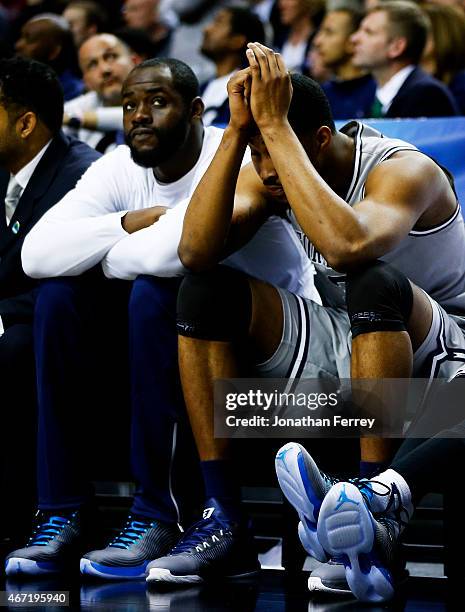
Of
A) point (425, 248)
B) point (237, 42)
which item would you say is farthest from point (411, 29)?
point (425, 248)

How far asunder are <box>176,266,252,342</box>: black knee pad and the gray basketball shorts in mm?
128

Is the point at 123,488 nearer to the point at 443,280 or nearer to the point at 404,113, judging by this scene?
the point at 443,280

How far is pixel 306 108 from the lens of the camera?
7.83ft

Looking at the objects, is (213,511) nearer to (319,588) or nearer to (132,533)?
(132,533)

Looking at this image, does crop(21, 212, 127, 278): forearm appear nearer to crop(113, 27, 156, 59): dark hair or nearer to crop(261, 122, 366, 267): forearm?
crop(261, 122, 366, 267): forearm

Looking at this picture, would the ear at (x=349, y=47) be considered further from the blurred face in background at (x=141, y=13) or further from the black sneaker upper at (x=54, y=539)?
the black sneaker upper at (x=54, y=539)

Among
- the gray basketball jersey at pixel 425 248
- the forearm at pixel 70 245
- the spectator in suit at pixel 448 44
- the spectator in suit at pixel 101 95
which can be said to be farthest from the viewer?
the spectator in suit at pixel 448 44

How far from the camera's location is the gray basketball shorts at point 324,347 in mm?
2332

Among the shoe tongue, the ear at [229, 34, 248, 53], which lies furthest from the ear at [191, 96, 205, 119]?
the ear at [229, 34, 248, 53]

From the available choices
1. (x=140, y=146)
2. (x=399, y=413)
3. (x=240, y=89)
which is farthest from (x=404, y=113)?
(x=399, y=413)

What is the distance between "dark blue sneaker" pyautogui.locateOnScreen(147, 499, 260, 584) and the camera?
224 centimetres

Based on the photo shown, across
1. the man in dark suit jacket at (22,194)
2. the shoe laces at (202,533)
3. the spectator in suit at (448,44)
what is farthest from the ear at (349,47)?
the shoe laces at (202,533)

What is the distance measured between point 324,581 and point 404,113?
9.08 ft

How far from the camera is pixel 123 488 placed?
3150 millimetres
